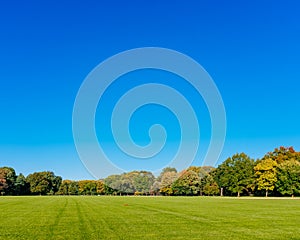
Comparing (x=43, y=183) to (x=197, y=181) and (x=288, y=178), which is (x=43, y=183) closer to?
(x=197, y=181)

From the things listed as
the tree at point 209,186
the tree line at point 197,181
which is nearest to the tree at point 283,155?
the tree line at point 197,181

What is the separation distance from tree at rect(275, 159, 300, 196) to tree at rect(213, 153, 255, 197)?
896cm

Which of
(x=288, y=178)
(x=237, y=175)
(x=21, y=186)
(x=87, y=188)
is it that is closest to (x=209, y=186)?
(x=237, y=175)

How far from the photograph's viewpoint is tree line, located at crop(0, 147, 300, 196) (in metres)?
98.3

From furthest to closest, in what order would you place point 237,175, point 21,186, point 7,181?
point 21,186 < point 7,181 < point 237,175

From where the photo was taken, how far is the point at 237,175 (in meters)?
107

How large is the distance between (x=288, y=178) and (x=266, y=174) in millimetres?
6063

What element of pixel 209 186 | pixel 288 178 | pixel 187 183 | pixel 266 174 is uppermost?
pixel 266 174

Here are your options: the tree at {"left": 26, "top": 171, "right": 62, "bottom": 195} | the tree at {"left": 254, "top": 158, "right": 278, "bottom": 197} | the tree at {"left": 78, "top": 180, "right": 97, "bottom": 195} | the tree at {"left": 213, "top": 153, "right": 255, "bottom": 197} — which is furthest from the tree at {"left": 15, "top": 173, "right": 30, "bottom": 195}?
the tree at {"left": 254, "top": 158, "right": 278, "bottom": 197}

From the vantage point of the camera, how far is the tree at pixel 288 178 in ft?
307

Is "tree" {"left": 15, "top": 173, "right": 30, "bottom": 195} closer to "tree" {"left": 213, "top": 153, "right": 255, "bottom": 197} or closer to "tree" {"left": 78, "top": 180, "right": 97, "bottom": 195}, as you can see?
"tree" {"left": 78, "top": 180, "right": 97, "bottom": 195}

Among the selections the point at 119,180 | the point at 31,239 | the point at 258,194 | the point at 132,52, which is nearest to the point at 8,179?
the point at 119,180

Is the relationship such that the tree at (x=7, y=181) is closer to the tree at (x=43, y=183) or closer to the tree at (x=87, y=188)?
the tree at (x=43, y=183)

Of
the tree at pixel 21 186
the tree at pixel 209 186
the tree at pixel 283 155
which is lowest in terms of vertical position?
the tree at pixel 21 186
